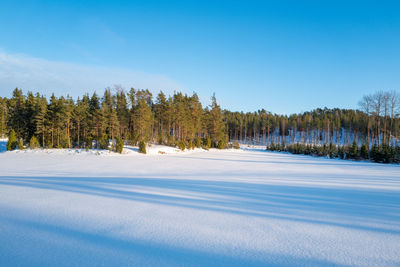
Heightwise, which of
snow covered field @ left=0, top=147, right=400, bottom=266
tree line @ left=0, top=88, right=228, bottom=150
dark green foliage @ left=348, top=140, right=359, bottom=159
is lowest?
dark green foliage @ left=348, top=140, right=359, bottom=159

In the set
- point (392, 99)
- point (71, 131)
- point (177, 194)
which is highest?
point (392, 99)

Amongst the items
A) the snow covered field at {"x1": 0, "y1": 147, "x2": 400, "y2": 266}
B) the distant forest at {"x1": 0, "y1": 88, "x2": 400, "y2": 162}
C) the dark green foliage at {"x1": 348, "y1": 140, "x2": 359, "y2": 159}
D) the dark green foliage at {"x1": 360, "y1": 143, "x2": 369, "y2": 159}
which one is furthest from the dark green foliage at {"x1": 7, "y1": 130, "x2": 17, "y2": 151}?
the dark green foliage at {"x1": 360, "y1": 143, "x2": 369, "y2": 159}

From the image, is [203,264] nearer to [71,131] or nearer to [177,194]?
[177,194]

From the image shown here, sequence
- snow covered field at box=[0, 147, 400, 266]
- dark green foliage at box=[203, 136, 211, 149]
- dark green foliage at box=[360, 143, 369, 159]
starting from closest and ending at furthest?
snow covered field at box=[0, 147, 400, 266] < dark green foliage at box=[360, 143, 369, 159] < dark green foliage at box=[203, 136, 211, 149]

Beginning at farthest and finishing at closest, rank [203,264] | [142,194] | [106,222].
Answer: [142,194] < [106,222] < [203,264]

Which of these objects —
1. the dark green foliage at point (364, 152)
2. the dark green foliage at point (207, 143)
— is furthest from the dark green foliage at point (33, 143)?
the dark green foliage at point (364, 152)

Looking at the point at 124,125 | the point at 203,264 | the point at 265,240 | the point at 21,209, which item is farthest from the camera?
the point at 124,125

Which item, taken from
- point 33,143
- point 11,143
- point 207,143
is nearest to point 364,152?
point 207,143

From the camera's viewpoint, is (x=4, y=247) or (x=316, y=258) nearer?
(x=316, y=258)

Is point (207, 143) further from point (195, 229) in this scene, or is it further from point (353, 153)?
point (195, 229)

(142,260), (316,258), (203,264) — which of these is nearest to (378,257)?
(316,258)

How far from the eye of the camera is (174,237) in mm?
2270

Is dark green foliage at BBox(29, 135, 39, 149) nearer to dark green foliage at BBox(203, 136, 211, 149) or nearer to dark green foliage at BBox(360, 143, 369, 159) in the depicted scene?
dark green foliage at BBox(203, 136, 211, 149)

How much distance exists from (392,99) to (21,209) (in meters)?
36.5
